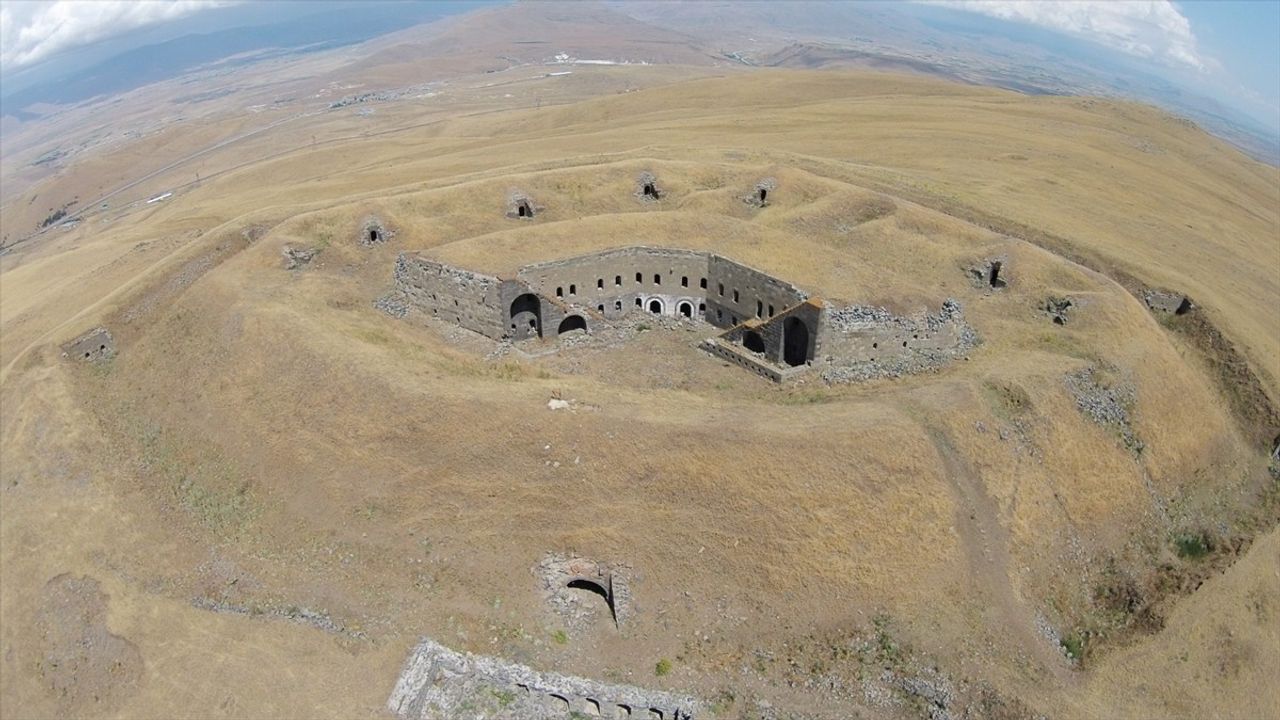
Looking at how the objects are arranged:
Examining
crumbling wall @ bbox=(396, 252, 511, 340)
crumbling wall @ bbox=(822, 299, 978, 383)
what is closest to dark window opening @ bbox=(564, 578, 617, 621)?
crumbling wall @ bbox=(822, 299, 978, 383)

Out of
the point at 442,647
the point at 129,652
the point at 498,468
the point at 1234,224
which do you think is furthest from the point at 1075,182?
the point at 129,652

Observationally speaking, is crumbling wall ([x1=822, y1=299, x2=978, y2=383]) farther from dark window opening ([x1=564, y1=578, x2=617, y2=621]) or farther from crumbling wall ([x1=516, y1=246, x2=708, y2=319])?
dark window opening ([x1=564, y1=578, x2=617, y2=621])

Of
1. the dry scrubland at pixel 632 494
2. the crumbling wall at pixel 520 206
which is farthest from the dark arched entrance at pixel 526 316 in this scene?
the crumbling wall at pixel 520 206

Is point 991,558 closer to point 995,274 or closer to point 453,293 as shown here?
point 995,274

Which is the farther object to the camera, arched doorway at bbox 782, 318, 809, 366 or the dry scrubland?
arched doorway at bbox 782, 318, 809, 366

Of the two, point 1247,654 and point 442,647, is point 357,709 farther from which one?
point 1247,654
